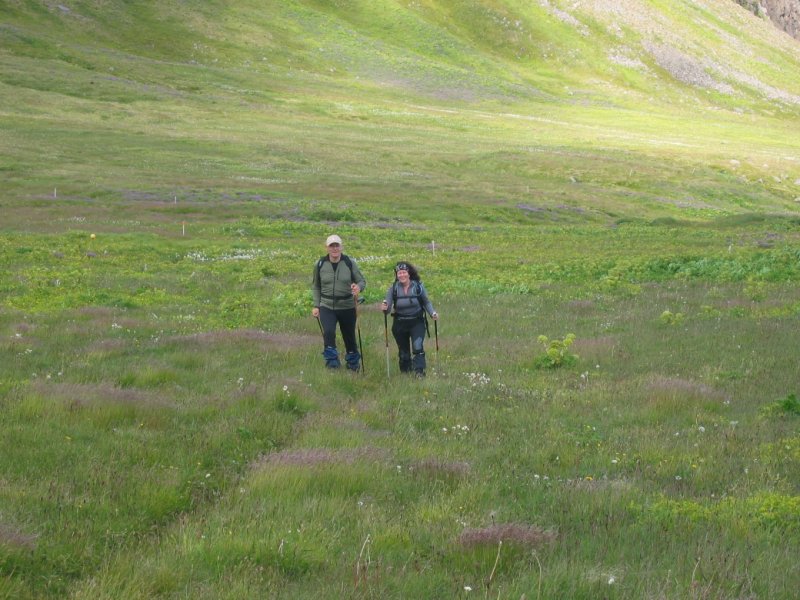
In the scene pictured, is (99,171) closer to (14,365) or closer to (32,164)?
(32,164)

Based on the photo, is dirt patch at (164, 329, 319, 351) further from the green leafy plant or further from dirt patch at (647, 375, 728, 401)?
dirt patch at (647, 375, 728, 401)

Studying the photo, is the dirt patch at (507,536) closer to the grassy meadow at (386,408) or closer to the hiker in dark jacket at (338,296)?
the grassy meadow at (386,408)

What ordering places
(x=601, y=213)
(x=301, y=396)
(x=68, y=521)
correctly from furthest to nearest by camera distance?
(x=601, y=213) → (x=301, y=396) → (x=68, y=521)

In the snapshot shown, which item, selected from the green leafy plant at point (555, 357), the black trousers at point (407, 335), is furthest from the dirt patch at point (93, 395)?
the green leafy plant at point (555, 357)

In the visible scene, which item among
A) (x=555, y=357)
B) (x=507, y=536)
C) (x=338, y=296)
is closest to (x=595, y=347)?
(x=555, y=357)

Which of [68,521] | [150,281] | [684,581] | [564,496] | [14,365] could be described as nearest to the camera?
[684,581]

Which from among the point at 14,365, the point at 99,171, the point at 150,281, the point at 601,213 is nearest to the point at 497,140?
the point at 601,213

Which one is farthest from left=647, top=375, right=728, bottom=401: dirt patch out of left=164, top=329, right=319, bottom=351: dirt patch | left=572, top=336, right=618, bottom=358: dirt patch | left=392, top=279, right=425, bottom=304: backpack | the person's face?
left=164, top=329, right=319, bottom=351: dirt patch

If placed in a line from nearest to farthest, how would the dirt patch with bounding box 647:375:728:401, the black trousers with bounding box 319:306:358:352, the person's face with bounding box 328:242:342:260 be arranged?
1. the dirt patch with bounding box 647:375:728:401
2. the person's face with bounding box 328:242:342:260
3. the black trousers with bounding box 319:306:358:352

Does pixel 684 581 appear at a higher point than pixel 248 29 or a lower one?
lower

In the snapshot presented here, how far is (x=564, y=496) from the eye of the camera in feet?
23.4

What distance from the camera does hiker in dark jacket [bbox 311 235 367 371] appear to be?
46.6ft

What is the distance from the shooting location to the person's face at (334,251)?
14.0m

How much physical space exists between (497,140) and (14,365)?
99448 millimetres
